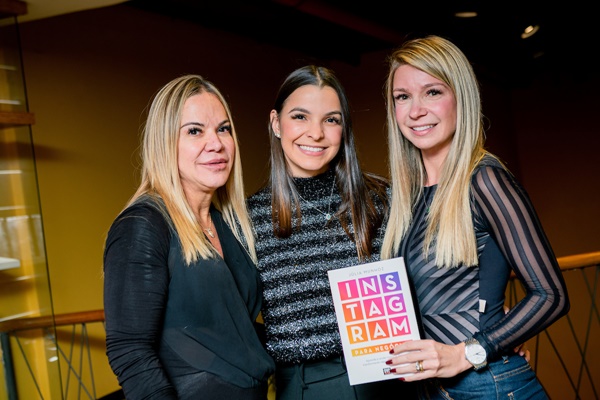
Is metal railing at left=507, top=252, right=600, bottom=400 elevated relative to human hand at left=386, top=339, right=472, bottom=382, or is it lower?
Answer: lower

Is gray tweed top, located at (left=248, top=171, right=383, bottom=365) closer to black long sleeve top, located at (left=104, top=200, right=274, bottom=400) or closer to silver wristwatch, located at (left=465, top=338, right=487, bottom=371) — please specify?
black long sleeve top, located at (left=104, top=200, right=274, bottom=400)

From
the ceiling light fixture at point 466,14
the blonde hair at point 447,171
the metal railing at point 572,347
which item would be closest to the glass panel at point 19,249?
the blonde hair at point 447,171

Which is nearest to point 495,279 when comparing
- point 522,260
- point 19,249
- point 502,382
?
point 522,260

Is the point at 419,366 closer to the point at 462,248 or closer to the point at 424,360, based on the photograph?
the point at 424,360

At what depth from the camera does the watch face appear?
1.62m

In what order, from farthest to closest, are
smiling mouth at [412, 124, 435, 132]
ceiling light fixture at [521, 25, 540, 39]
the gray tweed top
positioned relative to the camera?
ceiling light fixture at [521, 25, 540, 39]
the gray tweed top
smiling mouth at [412, 124, 435, 132]

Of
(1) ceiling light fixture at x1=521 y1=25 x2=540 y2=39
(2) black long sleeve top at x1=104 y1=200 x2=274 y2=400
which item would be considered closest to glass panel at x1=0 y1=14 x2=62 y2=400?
(2) black long sleeve top at x1=104 y1=200 x2=274 y2=400

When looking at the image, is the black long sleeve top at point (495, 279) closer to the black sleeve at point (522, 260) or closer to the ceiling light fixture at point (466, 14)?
the black sleeve at point (522, 260)

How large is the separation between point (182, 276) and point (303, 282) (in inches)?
20.5

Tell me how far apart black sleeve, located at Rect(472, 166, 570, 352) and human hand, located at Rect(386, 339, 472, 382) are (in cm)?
10

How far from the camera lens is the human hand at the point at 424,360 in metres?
1.58

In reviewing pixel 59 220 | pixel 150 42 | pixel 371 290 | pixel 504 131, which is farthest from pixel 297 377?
pixel 504 131

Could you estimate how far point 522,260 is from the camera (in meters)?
1.58

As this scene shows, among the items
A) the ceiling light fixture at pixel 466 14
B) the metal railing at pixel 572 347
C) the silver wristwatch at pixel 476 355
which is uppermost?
the ceiling light fixture at pixel 466 14
